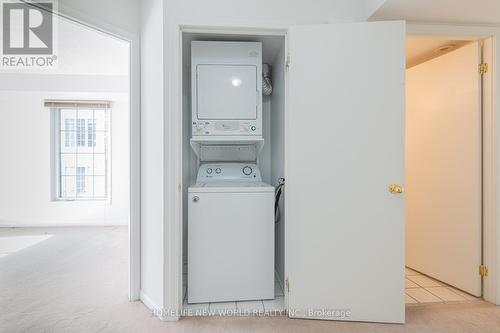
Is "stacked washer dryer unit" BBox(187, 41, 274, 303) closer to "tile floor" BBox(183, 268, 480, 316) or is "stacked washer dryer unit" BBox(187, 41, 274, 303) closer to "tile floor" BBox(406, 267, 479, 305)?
"tile floor" BBox(183, 268, 480, 316)

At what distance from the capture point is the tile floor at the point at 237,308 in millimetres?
2039

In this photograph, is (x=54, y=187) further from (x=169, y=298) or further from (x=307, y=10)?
(x=307, y=10)

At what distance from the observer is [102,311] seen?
2.06 metres

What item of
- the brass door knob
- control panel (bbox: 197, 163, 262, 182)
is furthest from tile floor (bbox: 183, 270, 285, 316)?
the brass door knob

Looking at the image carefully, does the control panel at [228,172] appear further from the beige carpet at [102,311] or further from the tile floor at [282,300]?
the beige carpet at [102,311]

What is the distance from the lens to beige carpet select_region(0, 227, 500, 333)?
1.86 m

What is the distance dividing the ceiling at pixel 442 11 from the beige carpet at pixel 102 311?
2.10 metres

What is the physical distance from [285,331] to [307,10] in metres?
2.16

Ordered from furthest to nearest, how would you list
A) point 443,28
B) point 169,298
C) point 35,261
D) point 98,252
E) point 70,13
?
point 98,252 < point 35,261 < point 443,28 < point 169,298 < point 70,13

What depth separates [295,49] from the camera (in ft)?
6.26

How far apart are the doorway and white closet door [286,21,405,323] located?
2.04 feet

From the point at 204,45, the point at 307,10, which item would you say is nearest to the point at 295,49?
the point at 307,10

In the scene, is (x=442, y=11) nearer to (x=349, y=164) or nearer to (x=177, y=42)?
(x=349, y=164)

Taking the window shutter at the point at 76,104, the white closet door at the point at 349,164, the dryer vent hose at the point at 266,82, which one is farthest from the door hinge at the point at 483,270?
the window shutter at the point at 76,104
